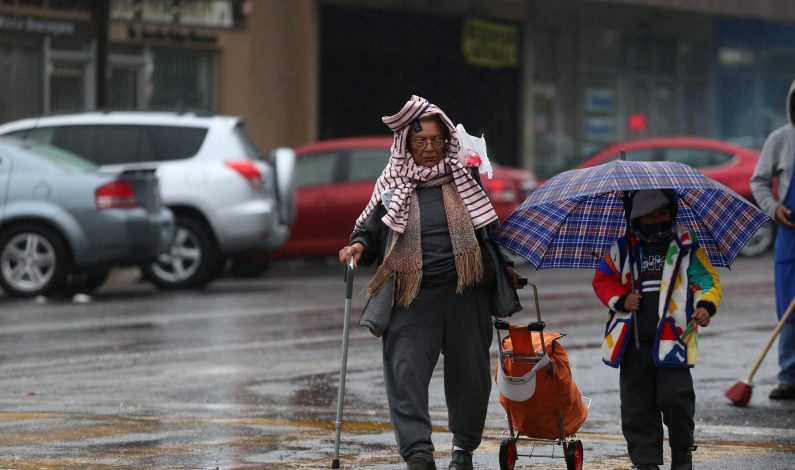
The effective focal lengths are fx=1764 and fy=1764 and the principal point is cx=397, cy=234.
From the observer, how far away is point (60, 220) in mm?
16828

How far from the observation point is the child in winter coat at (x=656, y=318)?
6.98 m

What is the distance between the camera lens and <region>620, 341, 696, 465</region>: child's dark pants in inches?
276

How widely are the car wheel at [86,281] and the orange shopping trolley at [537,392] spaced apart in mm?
11614

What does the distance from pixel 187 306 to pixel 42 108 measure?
10.6 m

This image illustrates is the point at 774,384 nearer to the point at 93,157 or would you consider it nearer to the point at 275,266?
the point at 93,157

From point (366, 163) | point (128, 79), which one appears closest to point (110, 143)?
point (366, 163)

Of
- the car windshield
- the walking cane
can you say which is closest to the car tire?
the car windshield

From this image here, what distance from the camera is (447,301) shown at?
6980 mm

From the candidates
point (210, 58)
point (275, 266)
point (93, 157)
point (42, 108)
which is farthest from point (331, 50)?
point (93, 157)

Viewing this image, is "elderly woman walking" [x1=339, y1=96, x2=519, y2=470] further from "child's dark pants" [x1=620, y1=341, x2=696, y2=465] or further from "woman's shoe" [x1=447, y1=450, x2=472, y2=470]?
"child's dark pants" [x1=620, y1=341, x2=696, y2=465]

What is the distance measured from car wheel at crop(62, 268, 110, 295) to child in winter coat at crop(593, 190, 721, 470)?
461 inches

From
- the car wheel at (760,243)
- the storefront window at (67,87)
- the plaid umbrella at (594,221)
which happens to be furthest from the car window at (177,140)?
the plaid umbrella at (594,221)

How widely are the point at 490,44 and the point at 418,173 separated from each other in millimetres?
27073

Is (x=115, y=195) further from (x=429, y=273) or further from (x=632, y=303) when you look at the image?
(x=632, y=303)
